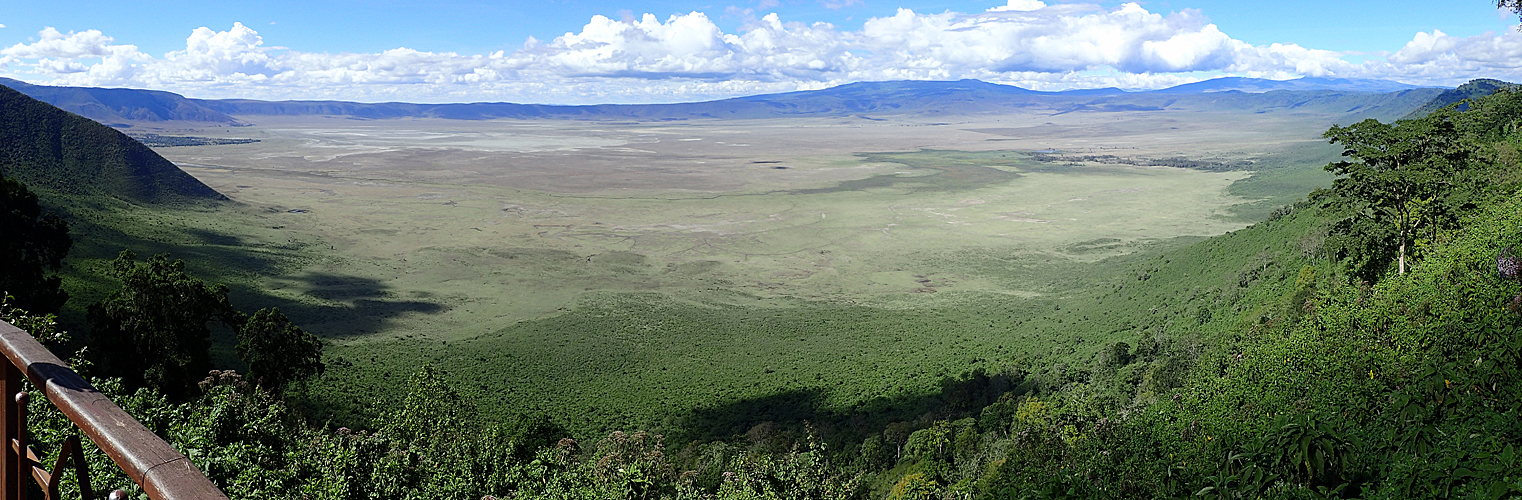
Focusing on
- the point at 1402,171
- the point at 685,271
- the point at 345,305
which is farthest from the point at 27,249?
the point at 685,271

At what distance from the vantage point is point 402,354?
44562mm

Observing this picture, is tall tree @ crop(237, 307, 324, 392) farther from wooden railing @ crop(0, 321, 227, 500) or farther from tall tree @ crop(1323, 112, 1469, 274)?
tall tree @ crop(1323, 112, 1469, 274)

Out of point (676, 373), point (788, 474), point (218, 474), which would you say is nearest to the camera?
point (218, 474)

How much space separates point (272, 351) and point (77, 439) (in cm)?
2963

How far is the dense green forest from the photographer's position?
10055 millimetres

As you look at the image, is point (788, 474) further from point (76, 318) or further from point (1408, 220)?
point (76, 318)

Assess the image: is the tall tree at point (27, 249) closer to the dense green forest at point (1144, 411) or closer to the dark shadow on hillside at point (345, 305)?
the dense green forest at point (1144, 411)

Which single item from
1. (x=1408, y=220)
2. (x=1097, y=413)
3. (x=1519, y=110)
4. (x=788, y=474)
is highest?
(x=1519, y=110)

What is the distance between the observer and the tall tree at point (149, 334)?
81.4 ft

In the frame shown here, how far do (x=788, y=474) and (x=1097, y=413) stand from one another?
1292 centimetres

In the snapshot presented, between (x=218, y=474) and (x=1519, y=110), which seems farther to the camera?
(x=1519, y=110)

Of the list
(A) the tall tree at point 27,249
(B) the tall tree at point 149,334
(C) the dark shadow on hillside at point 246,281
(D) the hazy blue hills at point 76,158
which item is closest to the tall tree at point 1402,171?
(B) the tall tree at point 149,334

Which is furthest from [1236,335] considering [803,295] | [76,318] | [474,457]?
[76,318]

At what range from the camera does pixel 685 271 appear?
7219 centimetres
